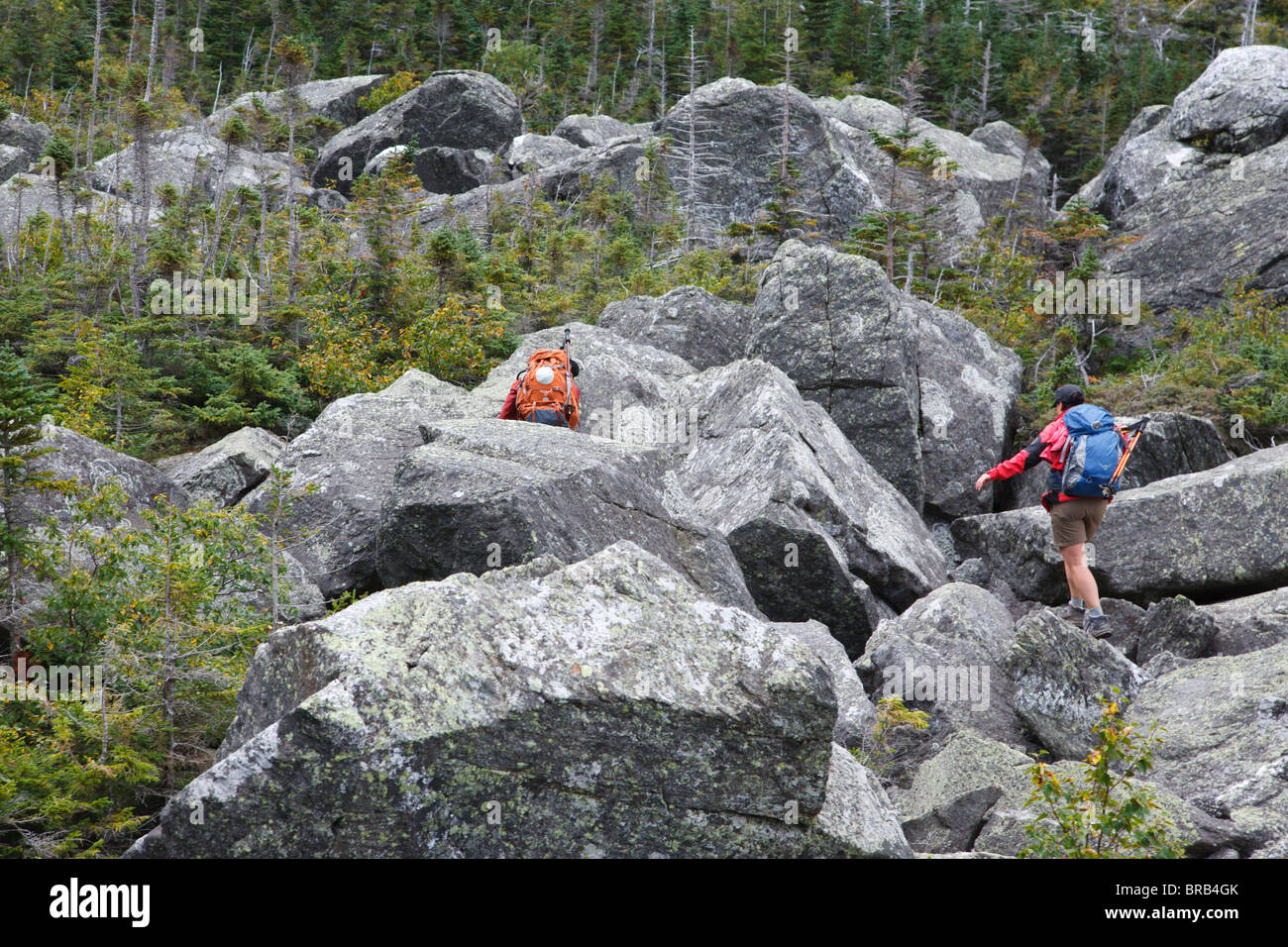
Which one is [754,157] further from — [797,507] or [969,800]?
[969,800]

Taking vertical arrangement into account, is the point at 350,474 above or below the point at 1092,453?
below

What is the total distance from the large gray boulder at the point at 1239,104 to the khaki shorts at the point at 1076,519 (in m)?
24.1

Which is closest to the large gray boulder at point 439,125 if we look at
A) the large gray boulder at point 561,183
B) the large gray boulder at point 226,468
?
the large gray boulder at point 561,183

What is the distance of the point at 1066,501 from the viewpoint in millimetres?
10914

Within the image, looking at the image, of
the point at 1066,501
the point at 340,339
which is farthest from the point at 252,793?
the point at 340,339

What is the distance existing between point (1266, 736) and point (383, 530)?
25.7 ft

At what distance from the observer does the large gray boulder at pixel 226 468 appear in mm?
12758

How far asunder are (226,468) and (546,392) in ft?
15.3

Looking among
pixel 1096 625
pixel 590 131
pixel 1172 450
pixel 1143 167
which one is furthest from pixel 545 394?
pixel 590 131

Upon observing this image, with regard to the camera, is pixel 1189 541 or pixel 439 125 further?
pixel 439 125

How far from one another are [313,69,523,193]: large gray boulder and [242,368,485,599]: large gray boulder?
1184 inches

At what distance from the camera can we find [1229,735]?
7.73 metres
